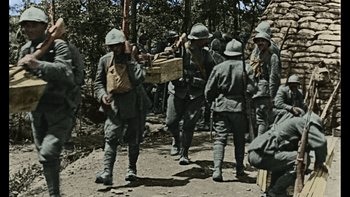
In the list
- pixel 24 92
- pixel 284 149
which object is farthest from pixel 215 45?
pixel 24 92

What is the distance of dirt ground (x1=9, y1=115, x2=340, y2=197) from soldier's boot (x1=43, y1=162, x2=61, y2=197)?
48 cm

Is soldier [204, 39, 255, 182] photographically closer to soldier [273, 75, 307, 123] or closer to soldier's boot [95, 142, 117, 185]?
soldier [273, 75, 307, 123]

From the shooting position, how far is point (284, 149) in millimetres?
4031

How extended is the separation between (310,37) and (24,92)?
2011 millimetres

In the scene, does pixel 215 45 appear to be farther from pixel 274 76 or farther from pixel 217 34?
pixel 274 76

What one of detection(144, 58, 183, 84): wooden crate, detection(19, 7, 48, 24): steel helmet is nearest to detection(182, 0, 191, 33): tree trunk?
detection(144, 58, 183, 84): wooden crate

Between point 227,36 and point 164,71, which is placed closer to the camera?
point 164,71

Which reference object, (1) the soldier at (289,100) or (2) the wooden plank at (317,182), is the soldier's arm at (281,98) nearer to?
(1) the soldier at (289,100)

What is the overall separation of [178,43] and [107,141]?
97cm

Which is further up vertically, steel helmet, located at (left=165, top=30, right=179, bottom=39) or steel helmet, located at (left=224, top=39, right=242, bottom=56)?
steel helmet, located at (left=165, top=30, right=179, bottom=39)

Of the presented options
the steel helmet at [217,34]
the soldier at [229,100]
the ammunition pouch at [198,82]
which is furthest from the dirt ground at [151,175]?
the steel helmet at [217,34]

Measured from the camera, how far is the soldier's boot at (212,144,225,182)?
5.07 metres
